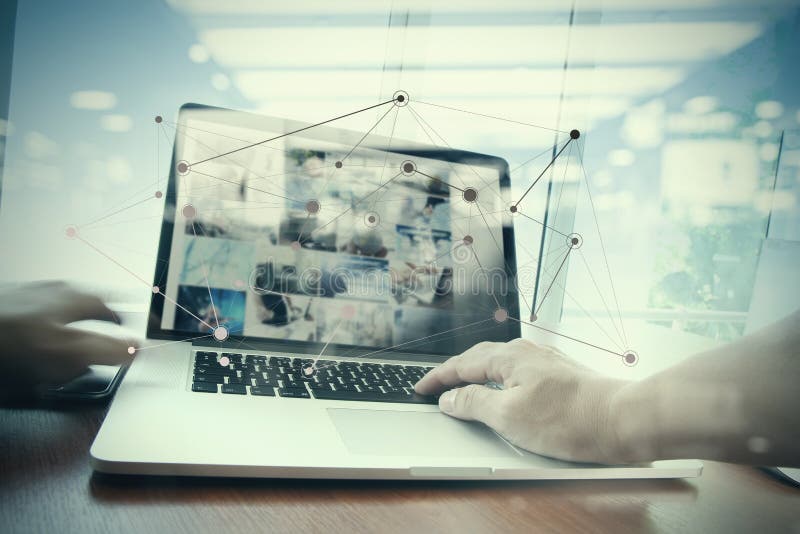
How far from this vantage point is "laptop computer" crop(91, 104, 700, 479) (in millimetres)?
354

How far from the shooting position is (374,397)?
1.56ft

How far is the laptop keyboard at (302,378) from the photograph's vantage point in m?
0.44

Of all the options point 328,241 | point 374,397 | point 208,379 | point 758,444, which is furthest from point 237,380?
point 758,444

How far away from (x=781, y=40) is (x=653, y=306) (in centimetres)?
46

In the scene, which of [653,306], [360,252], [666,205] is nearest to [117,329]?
[360,252]

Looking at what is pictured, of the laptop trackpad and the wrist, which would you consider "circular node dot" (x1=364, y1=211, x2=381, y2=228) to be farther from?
the wrist

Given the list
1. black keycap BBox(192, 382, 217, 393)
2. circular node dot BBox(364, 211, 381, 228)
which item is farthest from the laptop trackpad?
circular node dot BBox(364, 211, 381, 228)

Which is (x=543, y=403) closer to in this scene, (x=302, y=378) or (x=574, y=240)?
(x=302, y=378)

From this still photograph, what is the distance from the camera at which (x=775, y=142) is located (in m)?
0.72

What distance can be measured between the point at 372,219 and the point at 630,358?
15.3 inches

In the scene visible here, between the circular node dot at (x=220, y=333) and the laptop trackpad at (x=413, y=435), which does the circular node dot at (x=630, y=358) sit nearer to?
the laptop trackpad at (x=413, y=435)

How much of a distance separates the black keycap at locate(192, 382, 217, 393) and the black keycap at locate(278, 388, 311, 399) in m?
0.06

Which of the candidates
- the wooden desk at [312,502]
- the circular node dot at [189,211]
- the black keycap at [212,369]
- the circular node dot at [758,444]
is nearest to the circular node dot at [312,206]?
the circular node dot at [189,211]

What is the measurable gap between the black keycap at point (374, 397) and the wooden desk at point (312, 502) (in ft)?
0.47
